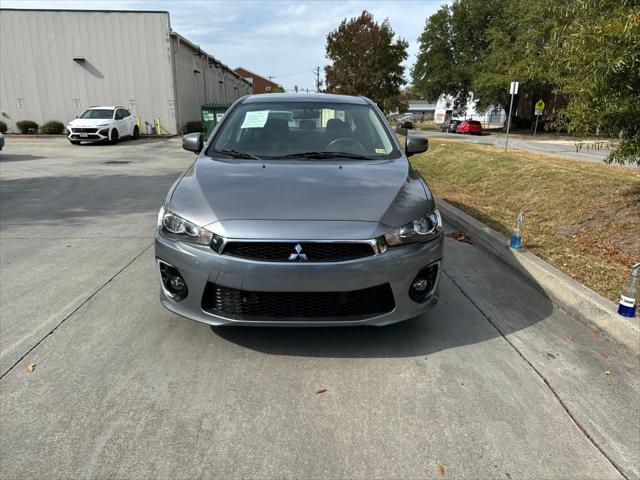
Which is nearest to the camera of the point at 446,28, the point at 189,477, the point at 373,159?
the point at 189,477

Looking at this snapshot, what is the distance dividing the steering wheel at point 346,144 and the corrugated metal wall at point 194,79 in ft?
87.6

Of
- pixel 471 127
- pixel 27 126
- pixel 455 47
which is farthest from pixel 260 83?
pixel 27 126

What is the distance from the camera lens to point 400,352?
303 centimetres

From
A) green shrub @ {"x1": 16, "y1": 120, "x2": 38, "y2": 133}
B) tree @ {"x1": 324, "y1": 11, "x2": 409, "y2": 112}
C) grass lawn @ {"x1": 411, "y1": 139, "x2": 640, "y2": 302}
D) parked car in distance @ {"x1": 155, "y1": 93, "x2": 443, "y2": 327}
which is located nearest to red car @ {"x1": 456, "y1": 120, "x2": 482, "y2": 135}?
tree @ {"x1": 324, "y1": 11, "x2": 409, "y2": 112}

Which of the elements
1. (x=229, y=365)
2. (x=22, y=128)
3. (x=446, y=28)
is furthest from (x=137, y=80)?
(x=446, y=28)

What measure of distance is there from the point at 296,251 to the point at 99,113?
71.0ft

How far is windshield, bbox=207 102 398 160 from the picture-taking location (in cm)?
383

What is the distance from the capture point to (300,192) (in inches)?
118

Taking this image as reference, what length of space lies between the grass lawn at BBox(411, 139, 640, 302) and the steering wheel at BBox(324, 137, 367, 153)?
2234 millimetres

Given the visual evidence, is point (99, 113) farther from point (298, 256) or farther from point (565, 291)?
point (565, 291)

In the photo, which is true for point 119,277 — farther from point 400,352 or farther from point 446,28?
point 446,28

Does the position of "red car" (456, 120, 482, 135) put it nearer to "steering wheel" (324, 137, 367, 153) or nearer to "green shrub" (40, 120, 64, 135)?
"green shrub" (40, 120, 64, 135)

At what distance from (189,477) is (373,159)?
263cm

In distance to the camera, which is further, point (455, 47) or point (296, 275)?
point (455, 47)
